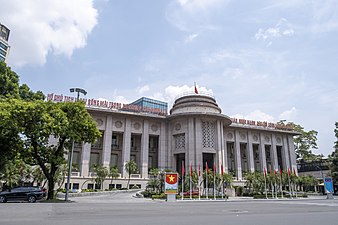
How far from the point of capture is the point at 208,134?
47.5 meters

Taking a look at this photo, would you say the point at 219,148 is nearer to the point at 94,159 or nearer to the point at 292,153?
the point at 292,153

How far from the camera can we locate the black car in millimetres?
20547

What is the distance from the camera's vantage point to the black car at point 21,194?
2055 centimetres

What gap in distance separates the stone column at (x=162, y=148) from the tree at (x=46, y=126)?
25.7 metres

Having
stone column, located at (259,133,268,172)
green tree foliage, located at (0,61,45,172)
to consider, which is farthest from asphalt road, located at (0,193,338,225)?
stone column, located at (259,133,268,172)

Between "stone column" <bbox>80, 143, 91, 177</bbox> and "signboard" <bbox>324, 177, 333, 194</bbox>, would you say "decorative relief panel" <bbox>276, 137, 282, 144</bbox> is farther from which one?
"stone column" <bbox>80, 143, 91, 177</bbox>

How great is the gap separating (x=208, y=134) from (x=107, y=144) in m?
17.9

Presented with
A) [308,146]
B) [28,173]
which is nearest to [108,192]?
[28,173]

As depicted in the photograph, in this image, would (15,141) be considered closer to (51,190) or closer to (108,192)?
(51,190)

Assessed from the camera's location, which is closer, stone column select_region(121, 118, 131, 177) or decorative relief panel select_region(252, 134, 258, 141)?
stone column select_region(121, 118, 131, 177)

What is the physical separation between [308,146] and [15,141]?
65436 mm

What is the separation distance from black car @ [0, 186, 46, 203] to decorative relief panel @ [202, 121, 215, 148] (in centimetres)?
3014

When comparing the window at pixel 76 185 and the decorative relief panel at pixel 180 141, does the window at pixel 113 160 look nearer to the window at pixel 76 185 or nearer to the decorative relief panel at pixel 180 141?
the window at pixel 76 185

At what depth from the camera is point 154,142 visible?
175 feet
